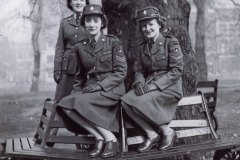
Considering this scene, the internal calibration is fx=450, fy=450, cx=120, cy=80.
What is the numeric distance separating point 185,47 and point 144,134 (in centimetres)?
191

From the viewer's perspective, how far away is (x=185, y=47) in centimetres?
663

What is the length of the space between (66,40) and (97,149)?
2137 mm

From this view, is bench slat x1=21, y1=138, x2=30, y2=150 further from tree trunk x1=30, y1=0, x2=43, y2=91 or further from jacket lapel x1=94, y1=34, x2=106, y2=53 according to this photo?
tree trunk x1=30, y1=0, x2=43, y2=91

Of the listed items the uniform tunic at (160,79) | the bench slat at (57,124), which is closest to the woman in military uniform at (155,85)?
the uniform tunic at (160,79)

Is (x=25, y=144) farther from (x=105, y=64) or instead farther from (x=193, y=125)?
(x=193, y=125)

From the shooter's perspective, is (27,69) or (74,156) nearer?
(74,156)

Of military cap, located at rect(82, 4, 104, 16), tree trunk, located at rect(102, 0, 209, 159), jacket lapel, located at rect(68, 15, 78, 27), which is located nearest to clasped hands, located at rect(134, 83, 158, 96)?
military cap, located at rect(82, 4, 104, 16)

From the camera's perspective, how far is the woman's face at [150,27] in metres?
5.07

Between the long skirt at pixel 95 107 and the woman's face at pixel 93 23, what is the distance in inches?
27.7

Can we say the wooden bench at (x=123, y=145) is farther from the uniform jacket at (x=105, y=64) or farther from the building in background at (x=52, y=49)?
the building in background at (x=52, y=49)

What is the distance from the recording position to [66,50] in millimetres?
6352

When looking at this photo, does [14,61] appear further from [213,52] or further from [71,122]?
[71,122]

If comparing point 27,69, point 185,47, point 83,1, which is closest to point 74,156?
point 83,1

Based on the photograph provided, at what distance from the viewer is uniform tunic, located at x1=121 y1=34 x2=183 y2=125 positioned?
193 inches
